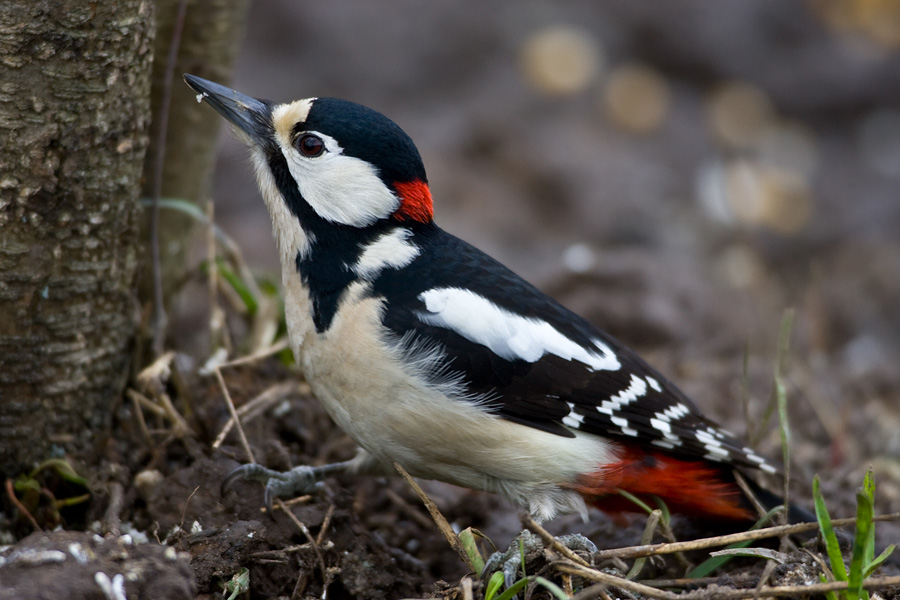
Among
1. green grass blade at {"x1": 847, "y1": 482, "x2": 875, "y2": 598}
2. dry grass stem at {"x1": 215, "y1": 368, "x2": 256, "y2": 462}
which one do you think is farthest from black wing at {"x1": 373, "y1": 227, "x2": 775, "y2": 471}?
green grass blade at {"x1": 847, "y1": 482, "x2": 875, "y2": 598}

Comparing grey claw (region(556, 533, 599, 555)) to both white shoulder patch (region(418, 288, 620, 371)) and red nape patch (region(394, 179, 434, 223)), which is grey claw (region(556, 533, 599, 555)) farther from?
red nape patch (region(394, 179, 434, 223))

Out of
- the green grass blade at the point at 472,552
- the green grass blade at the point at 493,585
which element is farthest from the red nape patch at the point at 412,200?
the green grass blade at the point at 493,585

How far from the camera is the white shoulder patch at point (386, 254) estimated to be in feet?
9.64

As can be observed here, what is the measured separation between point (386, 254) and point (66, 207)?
96 cm

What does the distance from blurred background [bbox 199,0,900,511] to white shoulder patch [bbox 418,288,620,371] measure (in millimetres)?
2845

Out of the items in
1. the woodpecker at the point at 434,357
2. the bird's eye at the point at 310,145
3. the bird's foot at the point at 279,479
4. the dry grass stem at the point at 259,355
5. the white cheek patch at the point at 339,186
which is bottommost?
the bird's foot at the point at 279,479

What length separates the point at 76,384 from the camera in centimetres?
295

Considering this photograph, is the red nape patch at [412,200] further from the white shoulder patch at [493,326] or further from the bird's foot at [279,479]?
the bird's foot at [279,479]

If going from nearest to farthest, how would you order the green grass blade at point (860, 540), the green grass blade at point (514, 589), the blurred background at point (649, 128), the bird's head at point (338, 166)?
the green grass blade at point (860, 540)
the green grass blade at point (514, 589)
the bird's head at point (338, 166)
the blurred background at point (649, 128)

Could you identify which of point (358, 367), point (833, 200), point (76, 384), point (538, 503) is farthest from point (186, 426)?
point (833, 200)

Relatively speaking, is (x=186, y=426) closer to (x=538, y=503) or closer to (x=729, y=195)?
(x=538, y=503)

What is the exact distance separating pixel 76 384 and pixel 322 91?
177 inches

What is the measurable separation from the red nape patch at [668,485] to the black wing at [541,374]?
0.21 ft

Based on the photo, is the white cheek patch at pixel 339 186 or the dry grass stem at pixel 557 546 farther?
the white cheek patch at pixel 339 186
